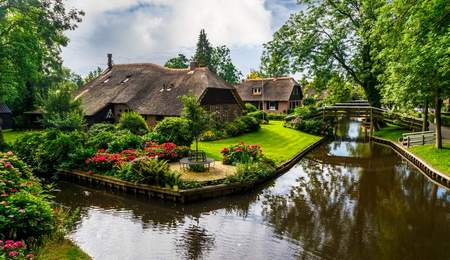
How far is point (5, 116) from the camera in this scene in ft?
124

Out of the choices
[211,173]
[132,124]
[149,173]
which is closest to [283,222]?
[211,173]

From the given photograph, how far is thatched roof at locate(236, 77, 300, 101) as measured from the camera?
179 feet

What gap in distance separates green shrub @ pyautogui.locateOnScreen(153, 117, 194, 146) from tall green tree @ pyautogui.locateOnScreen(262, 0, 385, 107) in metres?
17.9

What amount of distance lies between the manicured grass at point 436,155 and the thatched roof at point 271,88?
31031 millimetres

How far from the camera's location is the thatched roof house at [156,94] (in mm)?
31422

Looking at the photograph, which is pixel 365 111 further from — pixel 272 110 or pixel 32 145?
pixel 32 145

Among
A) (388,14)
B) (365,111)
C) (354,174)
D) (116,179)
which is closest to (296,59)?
(365,111)

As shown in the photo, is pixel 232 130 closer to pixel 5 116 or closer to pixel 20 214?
pixel 20 214

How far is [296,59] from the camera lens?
34.8 metres

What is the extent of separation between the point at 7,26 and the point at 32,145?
1220cm

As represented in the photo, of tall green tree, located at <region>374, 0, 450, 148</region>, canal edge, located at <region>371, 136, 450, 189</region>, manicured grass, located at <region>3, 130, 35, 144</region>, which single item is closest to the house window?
canal edge, located at <region>371, 136, 450, 189</region>

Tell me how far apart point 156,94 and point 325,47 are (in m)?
19.3

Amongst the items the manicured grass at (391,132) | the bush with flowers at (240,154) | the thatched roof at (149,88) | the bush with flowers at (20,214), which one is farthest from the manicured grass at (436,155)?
the bush with flowers at (20,214)

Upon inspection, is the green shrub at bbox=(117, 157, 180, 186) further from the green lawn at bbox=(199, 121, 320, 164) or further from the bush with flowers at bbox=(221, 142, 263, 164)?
the green lawn at bbox=(199, 121, 320, 164)
